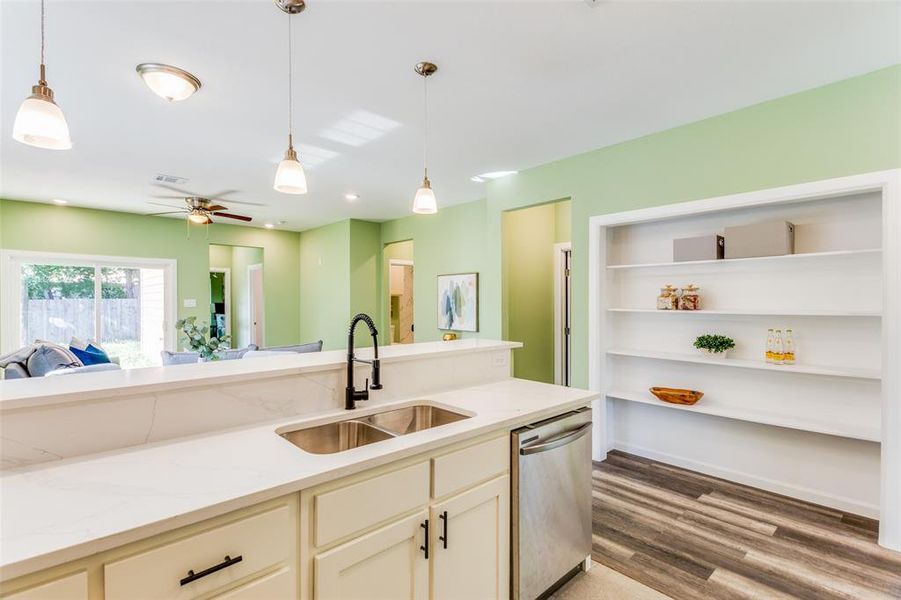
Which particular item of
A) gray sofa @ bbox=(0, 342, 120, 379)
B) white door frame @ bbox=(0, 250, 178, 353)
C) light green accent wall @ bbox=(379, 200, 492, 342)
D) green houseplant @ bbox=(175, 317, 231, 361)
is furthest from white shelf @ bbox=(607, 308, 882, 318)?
white door frame @ bbox=(0, 250, 178, 353)

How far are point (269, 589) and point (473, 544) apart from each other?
0.79m

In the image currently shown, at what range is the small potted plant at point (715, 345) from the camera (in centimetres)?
307

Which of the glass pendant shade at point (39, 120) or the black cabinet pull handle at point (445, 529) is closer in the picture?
the glass pendant shade at point (39, 120)

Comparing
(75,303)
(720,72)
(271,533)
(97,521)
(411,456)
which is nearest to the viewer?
(97,521)

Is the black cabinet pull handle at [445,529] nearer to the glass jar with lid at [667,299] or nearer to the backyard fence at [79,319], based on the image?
the glass jar with lid at [667,299]

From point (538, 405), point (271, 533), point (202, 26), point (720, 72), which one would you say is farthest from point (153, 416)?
point (720, 72)

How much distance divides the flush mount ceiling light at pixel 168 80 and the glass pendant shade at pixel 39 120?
1100mm

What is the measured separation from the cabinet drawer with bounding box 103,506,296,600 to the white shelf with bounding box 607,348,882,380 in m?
3.00

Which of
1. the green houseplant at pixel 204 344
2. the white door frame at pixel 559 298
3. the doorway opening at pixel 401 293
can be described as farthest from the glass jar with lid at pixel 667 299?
the doorway opening at pixel 401 293

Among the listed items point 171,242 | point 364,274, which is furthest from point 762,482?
point 171,242

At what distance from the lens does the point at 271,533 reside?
113 centimetres

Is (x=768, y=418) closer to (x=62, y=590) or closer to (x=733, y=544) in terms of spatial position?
(x=733, y=544)

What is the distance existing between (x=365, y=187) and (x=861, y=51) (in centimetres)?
419

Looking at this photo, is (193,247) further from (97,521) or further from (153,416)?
(97,521)
